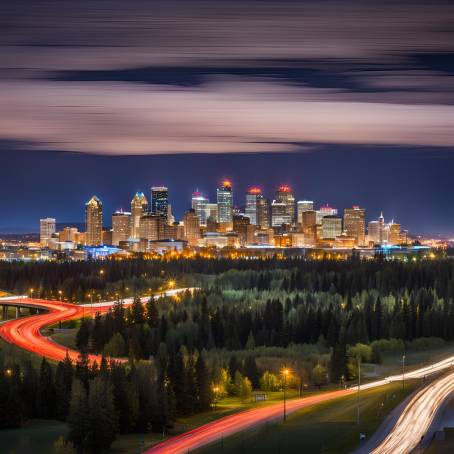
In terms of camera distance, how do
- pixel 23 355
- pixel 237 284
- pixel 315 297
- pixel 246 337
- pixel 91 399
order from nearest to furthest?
pixel 91 399 < pixel 23 355 < pixel 246 337 < pixel 315 297 < pixel 237 284

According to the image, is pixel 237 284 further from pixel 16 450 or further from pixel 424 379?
pixel 16 450

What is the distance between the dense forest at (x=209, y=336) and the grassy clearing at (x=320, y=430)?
8.21 metres

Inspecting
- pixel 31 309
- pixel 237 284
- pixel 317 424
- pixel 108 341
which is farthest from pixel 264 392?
pixel 237 284

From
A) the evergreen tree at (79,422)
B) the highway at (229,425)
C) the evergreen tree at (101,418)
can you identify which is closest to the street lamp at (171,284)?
the highway at (229,425)

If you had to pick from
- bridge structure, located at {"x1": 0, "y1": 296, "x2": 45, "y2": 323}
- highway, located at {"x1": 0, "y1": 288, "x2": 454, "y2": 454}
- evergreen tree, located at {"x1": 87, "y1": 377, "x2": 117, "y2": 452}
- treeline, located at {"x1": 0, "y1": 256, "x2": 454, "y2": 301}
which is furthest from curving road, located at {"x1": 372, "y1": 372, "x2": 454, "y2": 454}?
bridge structure, located at {"x1": 0, "y1": 296, "x2": 45, "y2": 323}

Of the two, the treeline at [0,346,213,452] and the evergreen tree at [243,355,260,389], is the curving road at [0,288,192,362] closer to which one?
the treeline at [0,346,213,452]

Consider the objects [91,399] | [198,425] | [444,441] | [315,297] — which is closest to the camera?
[444,441]

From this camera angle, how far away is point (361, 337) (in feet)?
349

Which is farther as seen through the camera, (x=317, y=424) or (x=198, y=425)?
(x=198, y=425)

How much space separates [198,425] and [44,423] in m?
10.2

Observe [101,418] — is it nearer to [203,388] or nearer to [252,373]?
[203,388]

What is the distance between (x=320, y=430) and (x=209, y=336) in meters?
51.2

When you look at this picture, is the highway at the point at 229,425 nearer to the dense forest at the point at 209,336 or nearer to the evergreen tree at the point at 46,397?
the dense forest at the point at 209,336

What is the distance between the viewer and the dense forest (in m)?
61.8
